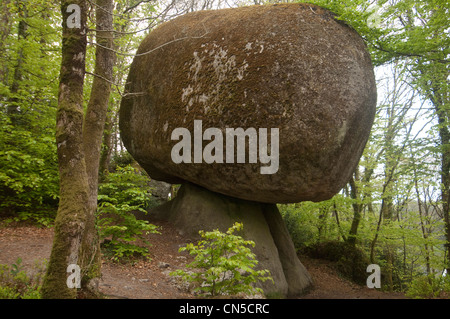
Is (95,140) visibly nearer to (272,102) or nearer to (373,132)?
(272,102)

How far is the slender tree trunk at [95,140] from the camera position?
357 centimetres

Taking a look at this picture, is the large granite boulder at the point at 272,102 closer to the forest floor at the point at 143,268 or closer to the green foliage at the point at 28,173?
the forest floor at the point at 143,268

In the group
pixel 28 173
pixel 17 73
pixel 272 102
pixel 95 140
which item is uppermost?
pixel 17 73

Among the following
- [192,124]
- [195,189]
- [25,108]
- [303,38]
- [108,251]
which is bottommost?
[108,251]

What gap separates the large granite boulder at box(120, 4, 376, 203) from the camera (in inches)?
207

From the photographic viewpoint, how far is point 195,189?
738 centimetres

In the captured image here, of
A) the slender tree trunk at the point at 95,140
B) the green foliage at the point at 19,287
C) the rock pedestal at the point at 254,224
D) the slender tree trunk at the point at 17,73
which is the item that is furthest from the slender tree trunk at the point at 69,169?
the slender tree trunk at the point at 17,73

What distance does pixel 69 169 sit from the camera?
126 inches

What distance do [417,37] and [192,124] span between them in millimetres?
5433

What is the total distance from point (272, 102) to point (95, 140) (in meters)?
3.28

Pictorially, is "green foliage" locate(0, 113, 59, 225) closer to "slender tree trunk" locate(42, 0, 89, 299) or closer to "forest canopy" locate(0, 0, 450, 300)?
"forest canopy" locate(0, 0, 450, 300)

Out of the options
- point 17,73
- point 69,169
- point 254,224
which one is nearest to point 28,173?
point 17,73
